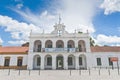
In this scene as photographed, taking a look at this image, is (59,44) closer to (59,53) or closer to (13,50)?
(59,53)

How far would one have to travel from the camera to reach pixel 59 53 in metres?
27.4

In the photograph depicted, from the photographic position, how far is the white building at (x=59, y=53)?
27.4 m

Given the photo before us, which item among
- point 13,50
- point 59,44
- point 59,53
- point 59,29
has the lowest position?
point 59,53

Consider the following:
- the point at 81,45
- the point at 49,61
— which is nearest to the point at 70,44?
the point at 81,45

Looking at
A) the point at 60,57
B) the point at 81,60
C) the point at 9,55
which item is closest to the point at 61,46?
the point at 60,57

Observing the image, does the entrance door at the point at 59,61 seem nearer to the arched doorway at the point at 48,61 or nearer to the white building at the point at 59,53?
the white building at the point at 59,53

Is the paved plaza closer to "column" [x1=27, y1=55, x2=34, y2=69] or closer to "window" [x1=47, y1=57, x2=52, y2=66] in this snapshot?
"column" [x1=27, y1=55, x2=34, y2=69]

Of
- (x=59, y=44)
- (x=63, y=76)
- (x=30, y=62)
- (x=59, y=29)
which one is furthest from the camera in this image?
(x=59, y=44)

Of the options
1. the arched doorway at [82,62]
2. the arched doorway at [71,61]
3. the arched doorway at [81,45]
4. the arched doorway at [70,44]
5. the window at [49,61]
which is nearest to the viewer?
the arched doorway at [82,62]

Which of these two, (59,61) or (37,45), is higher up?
(37,45)

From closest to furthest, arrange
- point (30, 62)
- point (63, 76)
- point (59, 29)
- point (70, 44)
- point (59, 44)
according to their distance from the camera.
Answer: point (63, 76), point (30, 62), point (59, 29), point (59, 44), point (70, 44)

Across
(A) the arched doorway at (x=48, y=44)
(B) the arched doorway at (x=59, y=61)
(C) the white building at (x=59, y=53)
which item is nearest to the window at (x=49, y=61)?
(C) the white building at (x=59, y=53)

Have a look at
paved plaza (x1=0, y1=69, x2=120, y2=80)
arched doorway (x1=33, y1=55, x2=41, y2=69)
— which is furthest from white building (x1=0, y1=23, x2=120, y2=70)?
paved plaza (x1=0, y1=69, x2=120, y2=80)

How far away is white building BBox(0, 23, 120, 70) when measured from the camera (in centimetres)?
2741
